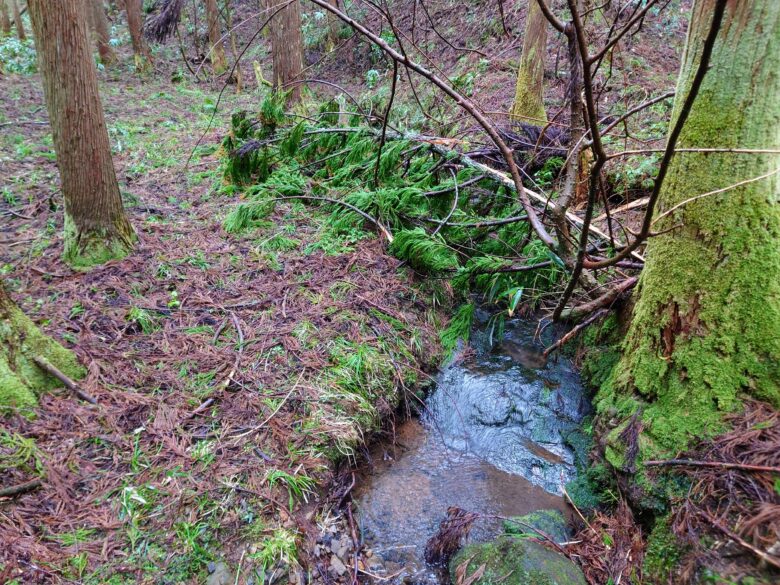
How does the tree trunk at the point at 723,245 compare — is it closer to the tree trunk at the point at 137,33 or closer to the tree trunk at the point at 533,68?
the tree trunk at the point at 533,68

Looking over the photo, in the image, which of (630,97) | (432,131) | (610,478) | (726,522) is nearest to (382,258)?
(610,478)

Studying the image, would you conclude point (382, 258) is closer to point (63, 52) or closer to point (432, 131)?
point (63, 52)

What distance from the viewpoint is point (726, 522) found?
1.85 meters

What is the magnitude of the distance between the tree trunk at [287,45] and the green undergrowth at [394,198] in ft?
7.70

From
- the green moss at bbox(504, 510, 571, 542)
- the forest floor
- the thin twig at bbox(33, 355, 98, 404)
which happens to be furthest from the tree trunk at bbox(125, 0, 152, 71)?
the green moss at bbox(504, 510, 571, 542)

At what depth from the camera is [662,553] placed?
2.08 meters

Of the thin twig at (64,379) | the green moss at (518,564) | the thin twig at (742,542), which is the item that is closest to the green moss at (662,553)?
the thin twig at (742,542)

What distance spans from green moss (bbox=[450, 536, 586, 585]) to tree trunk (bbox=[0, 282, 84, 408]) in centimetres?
252

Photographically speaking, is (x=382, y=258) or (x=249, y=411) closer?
(x=249, y=411)

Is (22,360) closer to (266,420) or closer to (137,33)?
(266,420)

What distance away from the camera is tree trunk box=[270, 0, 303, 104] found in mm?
7645

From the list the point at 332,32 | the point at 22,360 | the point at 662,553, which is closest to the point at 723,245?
the point at 662,553

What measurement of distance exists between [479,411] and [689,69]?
2605 mm

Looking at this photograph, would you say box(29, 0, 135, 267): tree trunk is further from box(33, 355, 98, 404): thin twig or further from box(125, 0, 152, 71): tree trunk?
box(125, 0, 152, 71): tree trunk
